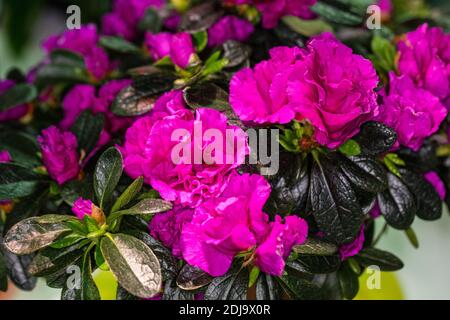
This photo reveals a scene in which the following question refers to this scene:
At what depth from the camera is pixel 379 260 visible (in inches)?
31.7

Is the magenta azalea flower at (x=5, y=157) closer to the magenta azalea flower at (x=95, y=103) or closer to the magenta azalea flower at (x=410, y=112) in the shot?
the magenta azalea flower at (x=95, y=103)

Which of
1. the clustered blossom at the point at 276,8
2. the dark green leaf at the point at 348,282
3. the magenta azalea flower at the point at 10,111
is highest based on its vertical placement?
the clustered blossom at the point at 276,8

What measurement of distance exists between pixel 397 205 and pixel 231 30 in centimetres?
40

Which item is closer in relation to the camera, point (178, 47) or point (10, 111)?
point (178, 47)

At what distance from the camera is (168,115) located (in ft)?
2.26

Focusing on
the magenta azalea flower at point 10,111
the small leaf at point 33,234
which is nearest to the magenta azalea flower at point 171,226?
the small leaf at point 33,234

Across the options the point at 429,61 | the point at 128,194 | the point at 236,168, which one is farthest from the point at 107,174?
the point at 429,61

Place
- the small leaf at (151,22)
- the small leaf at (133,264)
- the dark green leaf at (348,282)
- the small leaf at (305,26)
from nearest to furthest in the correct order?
the small leaf at (133,264) → the dark green leaf at (348,282) → the small leaf at (305,26) → the small leaf at (151,22)

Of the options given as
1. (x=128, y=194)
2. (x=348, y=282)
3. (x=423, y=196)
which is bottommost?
(x=348, y=282)

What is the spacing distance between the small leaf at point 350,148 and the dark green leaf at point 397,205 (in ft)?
0.36

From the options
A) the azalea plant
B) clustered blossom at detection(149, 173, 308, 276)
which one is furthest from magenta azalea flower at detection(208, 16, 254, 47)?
clustered blossom at detection(149, 173, 308, 276)

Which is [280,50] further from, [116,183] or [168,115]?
[116,183]

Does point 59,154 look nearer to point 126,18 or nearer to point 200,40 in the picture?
point 200,40

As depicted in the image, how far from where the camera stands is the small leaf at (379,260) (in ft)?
2.61
